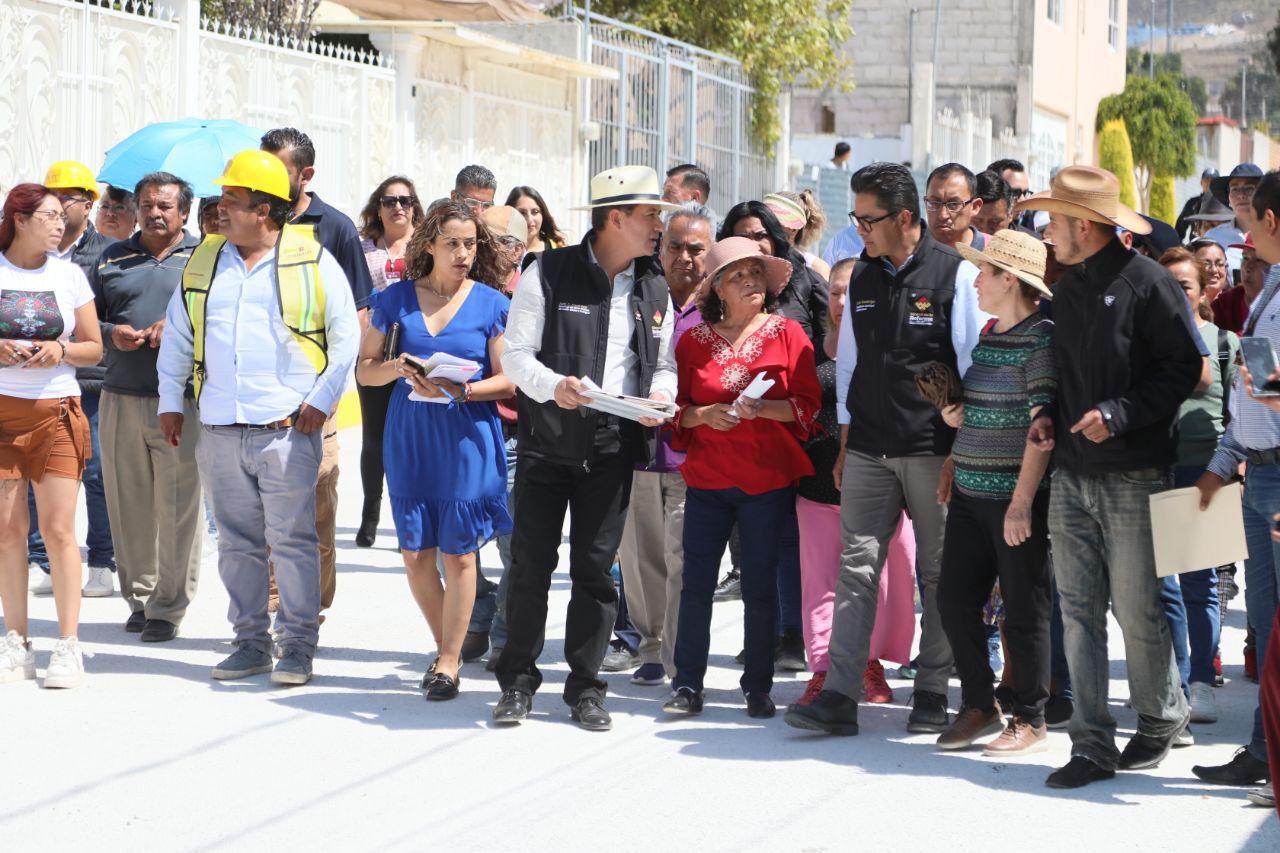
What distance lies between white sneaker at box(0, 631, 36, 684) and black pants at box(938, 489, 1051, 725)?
3.75 metres

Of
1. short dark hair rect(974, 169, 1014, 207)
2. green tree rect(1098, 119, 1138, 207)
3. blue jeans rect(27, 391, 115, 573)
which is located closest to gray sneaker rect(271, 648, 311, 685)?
blue jeans rect(27, 391, 115, 573)

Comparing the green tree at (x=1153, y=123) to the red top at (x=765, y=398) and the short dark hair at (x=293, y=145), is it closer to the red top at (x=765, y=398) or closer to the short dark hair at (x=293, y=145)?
Result: the short dark hair at (x=293, y=145)

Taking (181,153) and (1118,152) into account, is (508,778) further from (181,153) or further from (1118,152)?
(1118,152)

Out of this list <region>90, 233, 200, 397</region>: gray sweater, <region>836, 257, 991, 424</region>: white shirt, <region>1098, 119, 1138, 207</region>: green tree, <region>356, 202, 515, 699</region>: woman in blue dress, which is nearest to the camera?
<region>836, 257, 991, 424</region>: white shirt

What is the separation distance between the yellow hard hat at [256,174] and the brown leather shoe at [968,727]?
3476mm

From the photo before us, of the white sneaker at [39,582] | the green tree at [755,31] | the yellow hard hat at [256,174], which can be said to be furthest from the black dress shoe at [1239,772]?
the green tree at [755,31]

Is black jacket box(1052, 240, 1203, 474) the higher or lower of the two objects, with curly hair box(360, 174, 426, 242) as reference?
lower

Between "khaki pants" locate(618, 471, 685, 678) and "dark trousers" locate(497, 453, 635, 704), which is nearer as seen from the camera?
"dark trousers" locate(497, 453, 635, 704)

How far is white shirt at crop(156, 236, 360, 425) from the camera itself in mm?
7180

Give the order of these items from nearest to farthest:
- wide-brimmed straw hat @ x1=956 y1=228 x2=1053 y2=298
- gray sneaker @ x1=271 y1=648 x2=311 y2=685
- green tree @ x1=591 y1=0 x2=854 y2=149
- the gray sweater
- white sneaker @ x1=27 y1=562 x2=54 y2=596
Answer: wide-brimmed straw hat @ x1=956 y1=228 x2=1053 y2=298, gray sneaker @ x1=271 y1=648 x2=311 y2=685, the gray sweater, white sneaker @ x1=27 y1=562 x2=54 y2=596, green tree @ x1=591 y1=0 x2=854 y2=149

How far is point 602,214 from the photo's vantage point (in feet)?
22.3

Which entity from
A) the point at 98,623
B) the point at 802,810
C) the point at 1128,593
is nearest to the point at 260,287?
the point at 98,623

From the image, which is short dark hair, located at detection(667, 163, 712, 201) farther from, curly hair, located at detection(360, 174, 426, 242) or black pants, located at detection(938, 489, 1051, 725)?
black pants, located at detection(938, 489, 1051, 725)

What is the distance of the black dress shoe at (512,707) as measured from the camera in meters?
6.65
